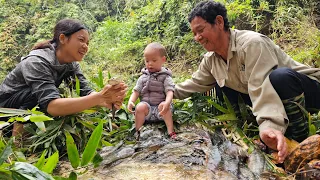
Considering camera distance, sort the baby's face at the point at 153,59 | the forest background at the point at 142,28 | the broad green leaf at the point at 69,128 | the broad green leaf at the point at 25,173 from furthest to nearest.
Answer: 1. the forest background at the point at 142,28
2. the baby's face at the point at 153,59
3. the broad green leaf at the point at 69,128
4. the broad green leaf at the point at 25,173

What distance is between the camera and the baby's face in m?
2.51

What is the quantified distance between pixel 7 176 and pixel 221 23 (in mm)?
1718

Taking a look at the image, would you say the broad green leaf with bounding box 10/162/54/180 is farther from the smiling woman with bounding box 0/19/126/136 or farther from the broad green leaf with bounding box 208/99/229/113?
the broad green leaf with bounding box 208/99/229/113

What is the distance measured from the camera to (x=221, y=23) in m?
2.29

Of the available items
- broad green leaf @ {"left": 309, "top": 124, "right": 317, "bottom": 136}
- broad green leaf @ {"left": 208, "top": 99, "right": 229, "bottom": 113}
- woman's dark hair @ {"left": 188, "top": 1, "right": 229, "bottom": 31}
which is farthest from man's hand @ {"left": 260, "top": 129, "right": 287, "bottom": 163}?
woman's dark hair @ {"left": 188, "top": 1, "right": 229, "bottom": 31}

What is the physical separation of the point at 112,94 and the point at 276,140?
1.06 m

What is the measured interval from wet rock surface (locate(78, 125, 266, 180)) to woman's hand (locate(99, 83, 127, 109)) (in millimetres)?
325

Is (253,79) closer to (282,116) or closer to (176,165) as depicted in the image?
(282,116)

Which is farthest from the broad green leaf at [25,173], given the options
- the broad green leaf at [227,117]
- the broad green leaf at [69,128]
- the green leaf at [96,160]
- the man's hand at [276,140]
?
the broad green leaf at [227,117]

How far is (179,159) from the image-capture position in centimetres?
197

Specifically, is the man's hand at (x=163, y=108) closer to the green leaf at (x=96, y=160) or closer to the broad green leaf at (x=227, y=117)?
the broad green leaf at (x=227, y=117)

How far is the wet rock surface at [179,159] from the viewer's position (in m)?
1.76

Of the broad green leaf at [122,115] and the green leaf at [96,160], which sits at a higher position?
the green leaf at [96,160]

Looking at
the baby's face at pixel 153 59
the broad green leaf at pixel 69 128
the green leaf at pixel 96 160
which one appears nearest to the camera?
the green leaf at pixel 96 160
